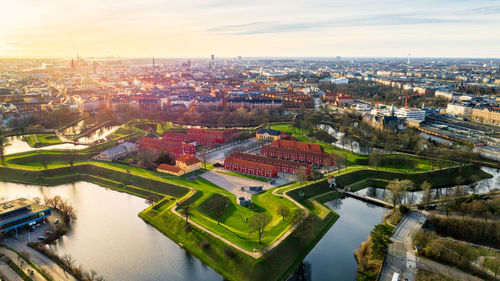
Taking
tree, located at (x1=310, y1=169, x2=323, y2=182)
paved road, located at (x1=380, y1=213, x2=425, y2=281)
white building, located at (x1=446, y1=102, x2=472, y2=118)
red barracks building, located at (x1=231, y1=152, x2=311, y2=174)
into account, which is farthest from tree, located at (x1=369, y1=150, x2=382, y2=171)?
white building, located at (x1=446, y1=102, x2=472, y2=118)

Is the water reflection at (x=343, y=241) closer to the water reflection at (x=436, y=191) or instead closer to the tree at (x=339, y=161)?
the water reflection at (x=436, y=191)

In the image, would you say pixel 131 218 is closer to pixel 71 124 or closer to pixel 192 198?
pixel 192 198

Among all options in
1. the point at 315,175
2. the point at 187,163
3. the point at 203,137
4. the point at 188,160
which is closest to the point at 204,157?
the point at 188,160

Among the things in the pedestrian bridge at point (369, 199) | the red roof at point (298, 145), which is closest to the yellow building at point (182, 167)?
the red roof at point (298, 145)

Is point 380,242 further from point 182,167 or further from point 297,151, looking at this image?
point 182,167

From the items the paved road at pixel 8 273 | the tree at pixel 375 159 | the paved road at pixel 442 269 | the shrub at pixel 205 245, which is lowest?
the paved road at pixel 8 273

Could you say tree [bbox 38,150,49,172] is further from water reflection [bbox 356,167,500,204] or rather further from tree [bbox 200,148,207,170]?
water reflection [bbox 356,167,500,204]
